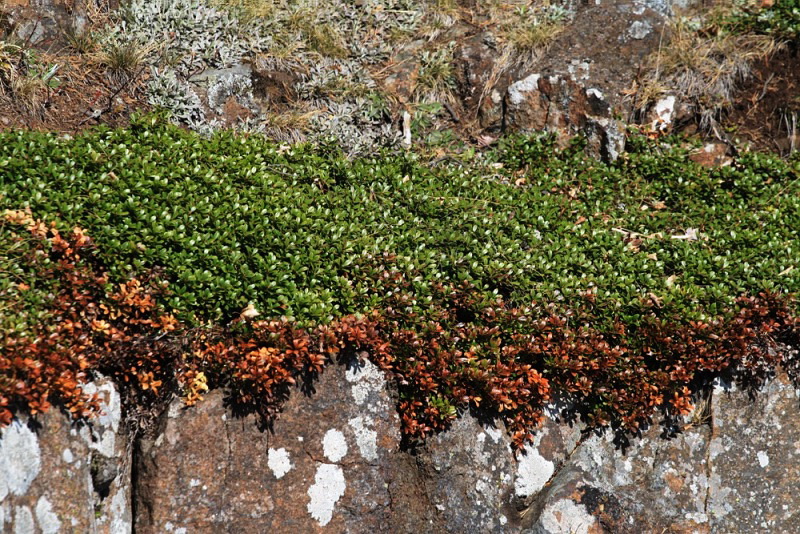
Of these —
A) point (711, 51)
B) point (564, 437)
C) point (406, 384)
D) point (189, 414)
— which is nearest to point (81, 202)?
point (189, 414)

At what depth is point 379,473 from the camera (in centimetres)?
482

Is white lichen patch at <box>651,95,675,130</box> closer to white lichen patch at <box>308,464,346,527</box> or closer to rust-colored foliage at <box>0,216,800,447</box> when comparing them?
rust-colored foliage at <box>0,216,800,447</box>

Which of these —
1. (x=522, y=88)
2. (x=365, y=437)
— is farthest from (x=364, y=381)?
(x=522, y=88)

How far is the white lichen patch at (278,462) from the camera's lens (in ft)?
15.0

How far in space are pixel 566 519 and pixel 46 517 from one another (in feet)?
11.2

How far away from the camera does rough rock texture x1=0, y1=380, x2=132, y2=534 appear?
372 cm

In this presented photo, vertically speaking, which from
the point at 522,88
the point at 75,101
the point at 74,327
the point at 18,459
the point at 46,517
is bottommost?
the point at 46,517

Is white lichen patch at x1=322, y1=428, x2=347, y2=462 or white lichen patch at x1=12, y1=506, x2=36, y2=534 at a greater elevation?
white lichen patch at x1=12, y1=506, x2=36, y2=534

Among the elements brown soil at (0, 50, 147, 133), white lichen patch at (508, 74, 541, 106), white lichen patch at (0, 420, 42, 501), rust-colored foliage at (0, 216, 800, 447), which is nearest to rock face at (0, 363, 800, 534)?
white lichen patch at (0, 420, 42, 501)

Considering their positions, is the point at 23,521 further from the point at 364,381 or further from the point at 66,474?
the point at 364,381

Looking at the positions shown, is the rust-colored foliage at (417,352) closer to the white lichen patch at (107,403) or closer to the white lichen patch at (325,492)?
the white lichen patch at (107,403)

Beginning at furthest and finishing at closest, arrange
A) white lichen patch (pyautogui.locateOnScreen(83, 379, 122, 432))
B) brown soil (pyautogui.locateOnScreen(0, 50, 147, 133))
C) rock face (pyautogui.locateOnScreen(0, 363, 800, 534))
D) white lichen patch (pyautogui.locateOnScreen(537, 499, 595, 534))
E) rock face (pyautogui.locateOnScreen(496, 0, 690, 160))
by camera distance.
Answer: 1. rock face (pyautogui.locateOnScreen(496, 0, 690, 160))
2. brown soil (pyautogui.locateOnScreen(0, 50, 147, 133))
3. white lichen patch (pyautogui.locateOnScreen(537, 499, 595, 534))
4. white lichen patch (pyautogui.locateOnScreen(83, 379, 122, 432))
5. rock face (pyautogui.locateOnScreen(0, 363, 800, 534))

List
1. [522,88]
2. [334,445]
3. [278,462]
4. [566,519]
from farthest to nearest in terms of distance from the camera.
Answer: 1. [522,88]
2. [566,519]
3. [334,445]
4. [278,462]

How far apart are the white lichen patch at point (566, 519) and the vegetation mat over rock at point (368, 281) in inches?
21.3
